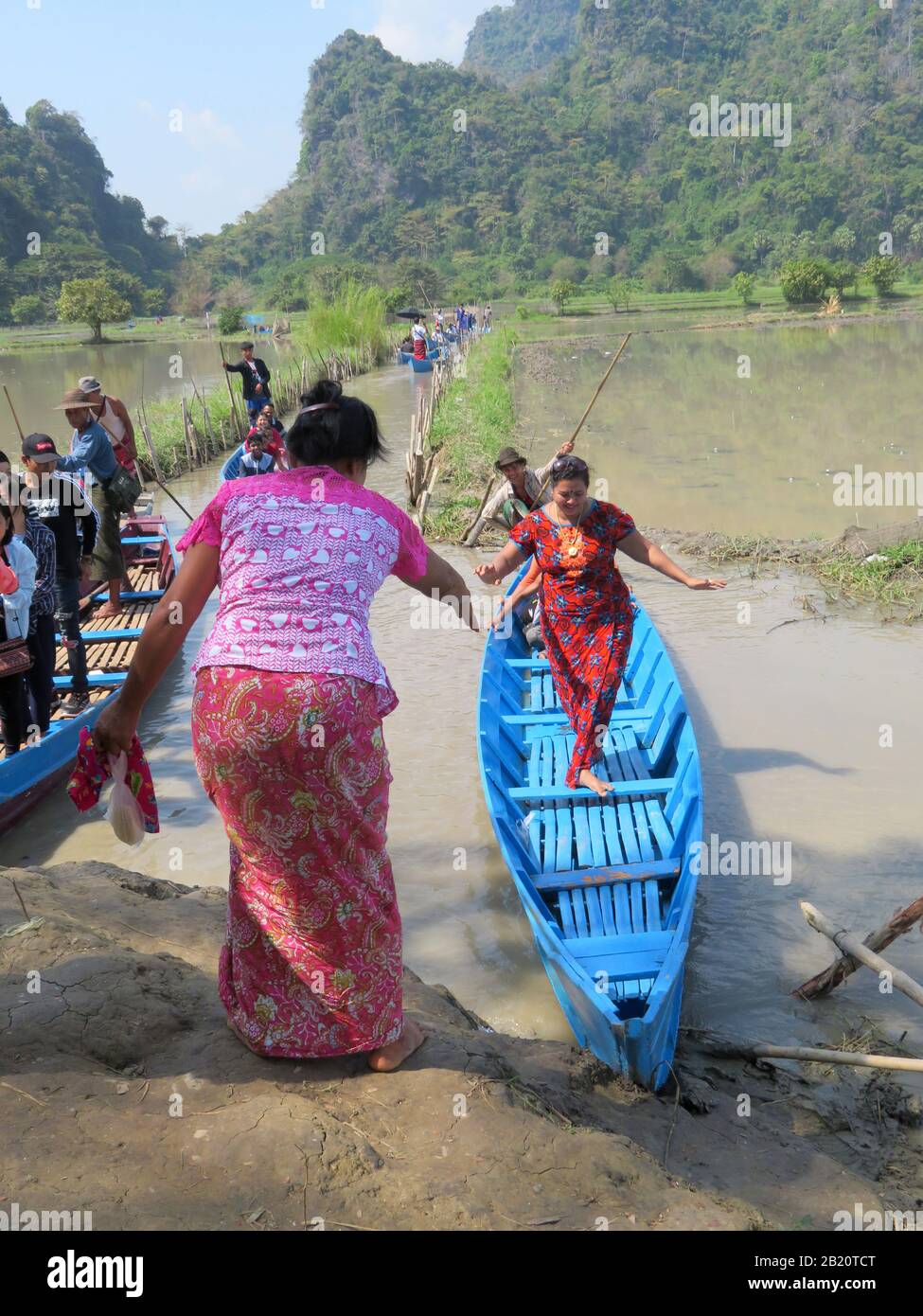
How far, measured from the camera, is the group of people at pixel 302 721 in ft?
6.15

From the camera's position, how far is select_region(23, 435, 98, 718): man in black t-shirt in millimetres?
5238

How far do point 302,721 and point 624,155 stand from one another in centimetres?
9333

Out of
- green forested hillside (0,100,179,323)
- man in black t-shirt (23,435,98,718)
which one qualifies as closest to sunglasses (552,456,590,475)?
man in black t-shirt (23,435,98,718)

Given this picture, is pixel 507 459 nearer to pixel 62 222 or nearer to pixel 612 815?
pixel 612 815

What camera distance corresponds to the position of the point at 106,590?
7.24m

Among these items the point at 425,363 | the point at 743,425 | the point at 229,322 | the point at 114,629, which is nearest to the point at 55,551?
the point at 114,629

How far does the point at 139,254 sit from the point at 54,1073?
241ft

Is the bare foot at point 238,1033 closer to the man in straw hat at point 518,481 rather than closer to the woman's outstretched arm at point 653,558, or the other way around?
the woman's outstretched arm at point 653,558

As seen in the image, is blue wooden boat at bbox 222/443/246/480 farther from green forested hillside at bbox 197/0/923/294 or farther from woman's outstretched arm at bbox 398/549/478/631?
green forested hillside at bbox 197/0/923/294

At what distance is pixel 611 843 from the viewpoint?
4035 millimetres

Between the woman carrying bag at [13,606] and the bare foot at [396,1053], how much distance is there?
277 cm

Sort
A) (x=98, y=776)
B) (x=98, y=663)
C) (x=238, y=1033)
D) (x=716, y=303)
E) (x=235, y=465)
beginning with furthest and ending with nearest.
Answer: (x=716, y=303) < (x=235, y=465) < (x=98, y=663) < (x=238, y=1033) < (x=98, y=776)

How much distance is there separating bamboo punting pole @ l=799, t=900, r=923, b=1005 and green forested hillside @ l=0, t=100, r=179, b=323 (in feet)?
170
